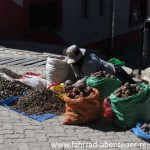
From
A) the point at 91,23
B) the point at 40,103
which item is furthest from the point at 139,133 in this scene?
the point at 91,23

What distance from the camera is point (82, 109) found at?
7.62m

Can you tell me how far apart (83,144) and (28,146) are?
732 mm

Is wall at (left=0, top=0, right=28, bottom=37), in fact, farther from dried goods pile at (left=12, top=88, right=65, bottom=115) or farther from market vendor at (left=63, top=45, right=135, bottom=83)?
dried goods pile at (left=12, top=88, right=65, bottom=115)

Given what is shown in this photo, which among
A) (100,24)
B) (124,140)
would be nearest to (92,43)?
(100,24)

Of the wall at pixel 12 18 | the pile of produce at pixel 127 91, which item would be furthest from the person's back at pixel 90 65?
the wall at pixel 12 18

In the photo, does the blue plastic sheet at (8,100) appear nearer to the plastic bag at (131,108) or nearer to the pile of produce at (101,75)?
the pile of produce at (101,75)

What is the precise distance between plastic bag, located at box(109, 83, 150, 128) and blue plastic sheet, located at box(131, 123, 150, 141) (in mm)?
141

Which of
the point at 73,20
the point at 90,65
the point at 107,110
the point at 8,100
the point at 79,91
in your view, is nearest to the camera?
the point at 107,110

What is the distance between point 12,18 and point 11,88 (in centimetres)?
691

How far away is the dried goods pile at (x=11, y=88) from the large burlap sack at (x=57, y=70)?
471 millimetres

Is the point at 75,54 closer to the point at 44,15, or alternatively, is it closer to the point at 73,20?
the point at 44,15

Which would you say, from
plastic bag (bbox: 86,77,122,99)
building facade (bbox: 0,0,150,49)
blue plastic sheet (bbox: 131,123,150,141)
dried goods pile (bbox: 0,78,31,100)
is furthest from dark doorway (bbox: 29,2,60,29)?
blue plastic sheet (bbox: 131,123,150,141)

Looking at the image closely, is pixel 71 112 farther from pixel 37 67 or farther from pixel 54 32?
pixel 54 32

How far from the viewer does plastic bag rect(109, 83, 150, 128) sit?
740 centimetres
